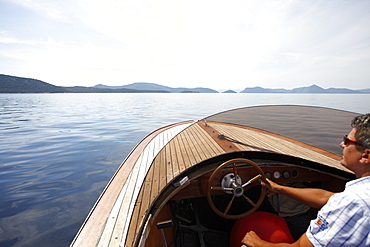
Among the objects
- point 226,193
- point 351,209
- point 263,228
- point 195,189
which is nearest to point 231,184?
point 226,193

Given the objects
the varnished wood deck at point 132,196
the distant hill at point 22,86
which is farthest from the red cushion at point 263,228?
the distant hill at point 22,86

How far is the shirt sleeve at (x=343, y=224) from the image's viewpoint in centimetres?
95

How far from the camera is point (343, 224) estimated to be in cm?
101

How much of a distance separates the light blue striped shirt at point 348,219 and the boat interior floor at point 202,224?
217 centimetres

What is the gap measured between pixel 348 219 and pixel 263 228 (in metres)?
1.43

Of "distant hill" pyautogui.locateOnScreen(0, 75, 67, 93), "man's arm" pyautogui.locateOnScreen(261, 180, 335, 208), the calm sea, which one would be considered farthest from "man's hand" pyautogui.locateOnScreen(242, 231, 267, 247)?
"distant hill" pyautogui.locateOnScreen(0, 75, 67, 93)

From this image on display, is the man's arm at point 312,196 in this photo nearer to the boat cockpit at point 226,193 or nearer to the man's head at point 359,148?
the boat cockpit at point 226,193

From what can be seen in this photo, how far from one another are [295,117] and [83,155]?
7349 mm

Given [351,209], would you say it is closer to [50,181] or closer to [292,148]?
[292,148]

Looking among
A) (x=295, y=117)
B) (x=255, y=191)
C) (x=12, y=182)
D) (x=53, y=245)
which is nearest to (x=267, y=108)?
(x=295, y=117)

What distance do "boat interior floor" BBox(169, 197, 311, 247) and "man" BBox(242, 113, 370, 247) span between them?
2.07 m

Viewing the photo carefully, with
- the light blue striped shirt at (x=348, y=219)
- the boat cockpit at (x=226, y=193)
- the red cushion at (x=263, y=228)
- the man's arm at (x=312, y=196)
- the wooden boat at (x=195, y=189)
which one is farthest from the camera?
the boat cockpit at (x=226, y=193)

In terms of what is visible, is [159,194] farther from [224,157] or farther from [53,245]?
[53,245]

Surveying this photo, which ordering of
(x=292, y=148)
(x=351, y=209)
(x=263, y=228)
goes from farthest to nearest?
(x=292, y=148) → (x=263, y=228) → (x=351, y=209)
